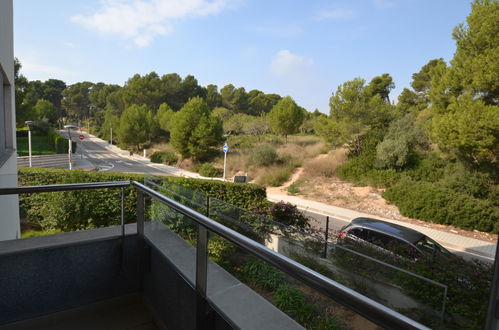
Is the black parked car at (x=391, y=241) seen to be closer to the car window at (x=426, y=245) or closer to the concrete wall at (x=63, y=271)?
the car window at (x=426, y=245)

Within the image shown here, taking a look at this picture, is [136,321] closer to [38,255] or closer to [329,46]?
[38,255]

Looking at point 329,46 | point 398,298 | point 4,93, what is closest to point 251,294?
point 398,298

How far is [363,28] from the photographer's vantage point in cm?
888

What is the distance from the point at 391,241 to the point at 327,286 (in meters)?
5.90

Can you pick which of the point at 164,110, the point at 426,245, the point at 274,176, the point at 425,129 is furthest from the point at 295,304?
the point at 164,110

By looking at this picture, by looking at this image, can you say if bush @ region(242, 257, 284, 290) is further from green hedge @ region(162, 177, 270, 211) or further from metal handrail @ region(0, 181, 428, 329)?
green hedge @ region(162, 177, 270, 211)

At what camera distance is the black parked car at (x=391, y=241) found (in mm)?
5465

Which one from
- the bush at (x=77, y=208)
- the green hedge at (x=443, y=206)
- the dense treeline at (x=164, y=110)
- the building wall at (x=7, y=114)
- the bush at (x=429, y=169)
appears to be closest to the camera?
the bush at (x=77, y=208)

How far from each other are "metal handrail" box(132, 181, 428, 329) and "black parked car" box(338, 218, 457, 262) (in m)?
4.50

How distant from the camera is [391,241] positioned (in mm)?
5922

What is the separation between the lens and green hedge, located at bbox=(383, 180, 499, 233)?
32.8ft

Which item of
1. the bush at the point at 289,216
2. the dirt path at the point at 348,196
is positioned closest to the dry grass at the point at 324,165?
the dirt path at the point at 348,196

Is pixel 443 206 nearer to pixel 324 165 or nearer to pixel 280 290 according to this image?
pixel 324 165

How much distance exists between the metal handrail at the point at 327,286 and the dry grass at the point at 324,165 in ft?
54.3
